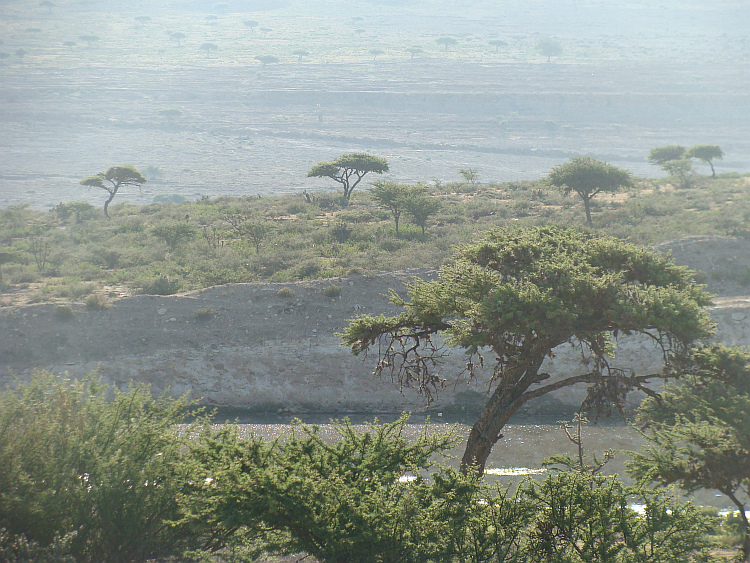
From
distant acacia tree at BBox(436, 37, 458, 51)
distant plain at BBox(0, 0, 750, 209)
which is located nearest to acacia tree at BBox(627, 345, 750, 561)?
distant plain at BBox(0, 0, 750, 209)

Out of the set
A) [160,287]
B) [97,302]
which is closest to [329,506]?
[97,302]

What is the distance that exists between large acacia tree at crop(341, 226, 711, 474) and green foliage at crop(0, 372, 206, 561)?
403 centimetres

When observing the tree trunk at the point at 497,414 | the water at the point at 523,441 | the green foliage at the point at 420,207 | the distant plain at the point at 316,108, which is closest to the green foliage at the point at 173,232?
the green foliage at the point at 420,207

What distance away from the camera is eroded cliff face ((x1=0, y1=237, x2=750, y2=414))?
18.7 metres

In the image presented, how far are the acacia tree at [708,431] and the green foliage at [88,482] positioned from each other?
274 inches

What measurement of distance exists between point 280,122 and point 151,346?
322 ft

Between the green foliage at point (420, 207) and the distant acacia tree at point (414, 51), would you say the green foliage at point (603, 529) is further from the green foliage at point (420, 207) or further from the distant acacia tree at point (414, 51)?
the distant acacia tree at point (414, 51)

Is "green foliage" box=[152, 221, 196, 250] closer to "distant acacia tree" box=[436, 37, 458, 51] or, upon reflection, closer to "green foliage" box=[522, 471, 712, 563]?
"green foliage" box=[522, 471, 712, 563]

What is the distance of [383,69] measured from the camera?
13988 centimetres

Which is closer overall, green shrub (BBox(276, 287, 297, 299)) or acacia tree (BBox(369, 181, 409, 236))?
green shrub (BBox(276, 287, 297, 299))

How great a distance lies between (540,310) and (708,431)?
3067 millimetres

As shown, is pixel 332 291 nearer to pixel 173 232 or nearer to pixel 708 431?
pixel 173 232

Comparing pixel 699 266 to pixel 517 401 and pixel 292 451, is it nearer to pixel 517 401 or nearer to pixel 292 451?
pixel 517 401

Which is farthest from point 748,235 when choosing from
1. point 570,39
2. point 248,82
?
point 570,39
